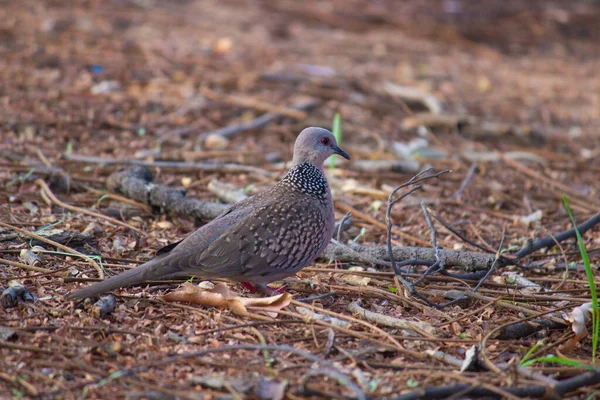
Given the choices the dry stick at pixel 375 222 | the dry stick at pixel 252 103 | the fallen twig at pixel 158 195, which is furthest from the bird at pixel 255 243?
the dry stick at pixel 252 103

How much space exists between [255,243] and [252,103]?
14.5 ft

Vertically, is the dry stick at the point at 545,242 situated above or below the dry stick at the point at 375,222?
above

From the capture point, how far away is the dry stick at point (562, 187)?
618cm

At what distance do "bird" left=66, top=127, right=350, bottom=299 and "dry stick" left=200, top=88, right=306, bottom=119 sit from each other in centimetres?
367

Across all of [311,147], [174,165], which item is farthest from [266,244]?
[174,165]

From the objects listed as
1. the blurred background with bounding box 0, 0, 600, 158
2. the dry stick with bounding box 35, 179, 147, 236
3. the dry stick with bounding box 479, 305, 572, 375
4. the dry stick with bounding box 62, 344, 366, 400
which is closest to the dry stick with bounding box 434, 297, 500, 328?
the dry stick with bounding box 479, 305, 572, 375

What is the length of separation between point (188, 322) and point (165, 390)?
2.52ft

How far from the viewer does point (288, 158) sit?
7.04 m

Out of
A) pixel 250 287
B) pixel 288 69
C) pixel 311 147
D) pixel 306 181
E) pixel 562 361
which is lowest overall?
pixel 250 287

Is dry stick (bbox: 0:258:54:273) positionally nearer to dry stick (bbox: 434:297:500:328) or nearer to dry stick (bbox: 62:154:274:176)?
dry stick (bbox: 62:154:274:176)

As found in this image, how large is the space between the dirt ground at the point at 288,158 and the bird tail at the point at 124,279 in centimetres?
14

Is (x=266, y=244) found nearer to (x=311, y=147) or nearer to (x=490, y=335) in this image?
(x=311, y=147)

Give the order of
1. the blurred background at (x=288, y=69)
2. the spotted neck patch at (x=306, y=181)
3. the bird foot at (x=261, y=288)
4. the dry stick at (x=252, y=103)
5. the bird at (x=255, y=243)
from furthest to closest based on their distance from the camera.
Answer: the dry stick at (x=252, y=103)
the blurred background at (x=288, y=69)
the spotted neck patch at (x=306, y=181)
the bird foot at (x=261, y=288)
the bird at (x=255, y=243)

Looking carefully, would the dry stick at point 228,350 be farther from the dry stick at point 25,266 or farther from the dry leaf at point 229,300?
the dry stick at point 25,266
